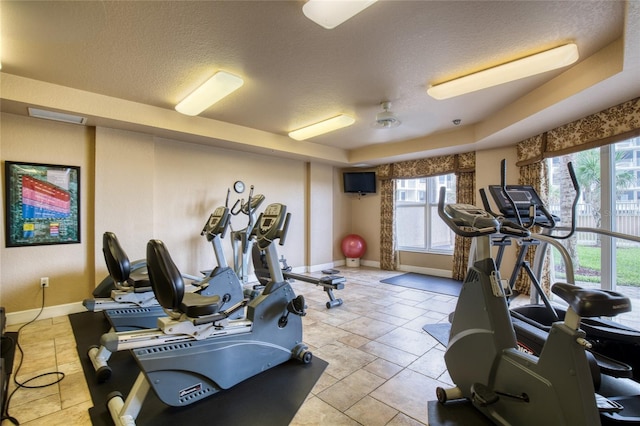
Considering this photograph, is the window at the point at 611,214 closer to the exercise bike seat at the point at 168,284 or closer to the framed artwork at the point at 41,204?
the exercise bike seat at the point at 168,284

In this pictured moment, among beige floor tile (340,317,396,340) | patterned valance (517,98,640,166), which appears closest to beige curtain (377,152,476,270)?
patterned valance (517,98,640,166)

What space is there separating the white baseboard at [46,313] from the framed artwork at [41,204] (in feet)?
2.49

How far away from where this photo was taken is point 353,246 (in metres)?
6.75

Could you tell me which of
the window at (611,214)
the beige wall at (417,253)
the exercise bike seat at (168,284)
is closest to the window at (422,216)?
the beige wall at (417,253)

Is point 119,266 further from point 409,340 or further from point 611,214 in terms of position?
point 611,214

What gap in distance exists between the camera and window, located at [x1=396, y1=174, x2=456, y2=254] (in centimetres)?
610

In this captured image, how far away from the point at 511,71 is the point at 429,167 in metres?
3.33

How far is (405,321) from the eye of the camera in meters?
3.46

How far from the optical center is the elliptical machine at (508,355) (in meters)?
1.28

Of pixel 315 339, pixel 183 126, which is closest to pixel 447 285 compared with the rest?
pixel 315 339

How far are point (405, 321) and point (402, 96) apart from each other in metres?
2.57

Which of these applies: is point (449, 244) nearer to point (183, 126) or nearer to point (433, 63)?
point (433, 63)

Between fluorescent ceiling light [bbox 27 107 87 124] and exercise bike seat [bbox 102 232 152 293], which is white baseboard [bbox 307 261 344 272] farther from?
fluorescent ceiling light [bbox 27 107 87 124]

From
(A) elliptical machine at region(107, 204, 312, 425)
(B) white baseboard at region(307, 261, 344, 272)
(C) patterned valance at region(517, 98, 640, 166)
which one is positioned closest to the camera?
(A) elliptical machine at region(107, 204, 312, 425)
